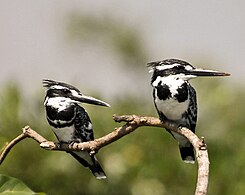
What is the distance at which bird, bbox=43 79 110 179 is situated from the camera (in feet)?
7.97

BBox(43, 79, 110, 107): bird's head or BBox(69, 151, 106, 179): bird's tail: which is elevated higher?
BBox(43, 79, 110, 107): bird's head

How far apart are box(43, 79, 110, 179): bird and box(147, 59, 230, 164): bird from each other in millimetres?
228

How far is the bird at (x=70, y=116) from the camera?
2429 mm

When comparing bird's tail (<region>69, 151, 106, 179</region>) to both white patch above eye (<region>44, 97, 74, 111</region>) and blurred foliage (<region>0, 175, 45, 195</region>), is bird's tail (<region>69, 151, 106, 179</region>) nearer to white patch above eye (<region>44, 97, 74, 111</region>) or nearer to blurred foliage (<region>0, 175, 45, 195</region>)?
white patch above eye (<region>44, 97, 74, 111</region>)

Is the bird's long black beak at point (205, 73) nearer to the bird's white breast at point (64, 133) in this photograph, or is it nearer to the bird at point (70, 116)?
the bird at point (70, 116)

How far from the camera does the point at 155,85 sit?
2.52 m

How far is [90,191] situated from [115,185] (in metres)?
0.18

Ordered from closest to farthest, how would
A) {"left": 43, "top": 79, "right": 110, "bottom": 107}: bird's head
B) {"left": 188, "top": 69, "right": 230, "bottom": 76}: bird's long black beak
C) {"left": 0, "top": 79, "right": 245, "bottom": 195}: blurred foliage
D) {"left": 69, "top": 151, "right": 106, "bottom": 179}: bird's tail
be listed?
{"left": 188, "top": 69, "right": 230, "bottom": 76}: bird's long black beak < {"left": 43, "top": 79, "right": 110, "bottom": 107}: bird's head < {"left": 69, "top": 151, "right": 106, "bottom": 179}: bird's tail < {"left": 0, "top": 79, "right": 245, "bottom": 195}: blurred foliage

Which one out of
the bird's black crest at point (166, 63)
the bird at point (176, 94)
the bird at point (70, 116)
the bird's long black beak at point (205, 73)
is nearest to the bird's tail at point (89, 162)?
the bird at point (70, 116)

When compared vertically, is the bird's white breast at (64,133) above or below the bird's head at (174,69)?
below

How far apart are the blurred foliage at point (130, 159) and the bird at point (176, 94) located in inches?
117

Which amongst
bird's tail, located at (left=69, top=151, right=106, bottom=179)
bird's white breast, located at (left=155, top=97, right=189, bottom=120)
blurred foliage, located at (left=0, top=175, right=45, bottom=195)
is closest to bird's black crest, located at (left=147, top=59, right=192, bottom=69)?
bird's white breast, located at (left=155, top=97, right=189, bottom=120)

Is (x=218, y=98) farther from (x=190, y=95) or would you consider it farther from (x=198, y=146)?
(x=198, y=146)

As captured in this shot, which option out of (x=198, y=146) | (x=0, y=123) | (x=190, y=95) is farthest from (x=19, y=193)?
(x=0, y=123)
